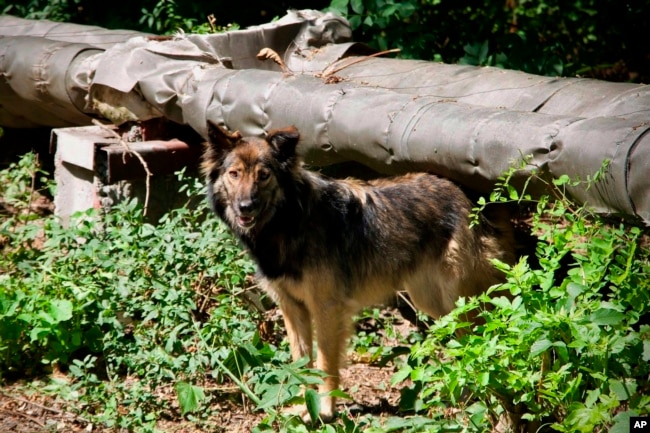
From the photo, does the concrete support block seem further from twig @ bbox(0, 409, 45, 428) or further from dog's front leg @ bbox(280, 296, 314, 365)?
twig @ bbox(0, 409, 45, 428)

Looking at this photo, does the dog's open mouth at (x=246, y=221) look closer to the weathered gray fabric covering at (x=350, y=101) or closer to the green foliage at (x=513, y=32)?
the weathered gray fabric covering at (x=350, y=101)

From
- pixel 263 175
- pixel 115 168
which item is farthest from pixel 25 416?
pixel 115 168

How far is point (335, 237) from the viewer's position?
5383mm

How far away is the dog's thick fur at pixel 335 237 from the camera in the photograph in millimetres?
5105

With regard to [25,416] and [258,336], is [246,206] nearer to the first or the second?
[258,336]

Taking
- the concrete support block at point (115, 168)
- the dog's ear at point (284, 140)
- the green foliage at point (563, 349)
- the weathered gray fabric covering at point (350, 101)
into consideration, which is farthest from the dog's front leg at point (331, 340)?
the concrete support block at point (115, 168)

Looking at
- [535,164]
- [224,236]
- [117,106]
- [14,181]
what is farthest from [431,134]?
[14,181]

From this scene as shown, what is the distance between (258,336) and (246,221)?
2.76 ft

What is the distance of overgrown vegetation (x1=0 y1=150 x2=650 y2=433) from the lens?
11.8ft

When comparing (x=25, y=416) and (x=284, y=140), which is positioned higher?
(x=284, y=140)

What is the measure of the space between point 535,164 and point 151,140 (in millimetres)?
3868

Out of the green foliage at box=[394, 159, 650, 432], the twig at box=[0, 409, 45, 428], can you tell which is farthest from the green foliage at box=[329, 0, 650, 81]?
the twig at box=[0, 409, 45, 428]

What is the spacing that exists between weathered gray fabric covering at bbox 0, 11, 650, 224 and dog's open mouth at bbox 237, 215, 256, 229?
103cm

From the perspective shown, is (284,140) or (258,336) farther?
(284,140)
